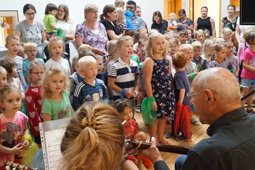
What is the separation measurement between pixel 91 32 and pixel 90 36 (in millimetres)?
60

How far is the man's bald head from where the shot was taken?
58.1 inches

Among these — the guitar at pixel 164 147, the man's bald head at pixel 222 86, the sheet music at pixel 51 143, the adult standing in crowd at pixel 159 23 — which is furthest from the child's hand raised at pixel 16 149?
the adult standing in crowd at pixel 159 23

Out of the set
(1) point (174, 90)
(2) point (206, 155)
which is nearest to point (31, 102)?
(1) point (174, 90)

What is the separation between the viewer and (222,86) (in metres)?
1.48

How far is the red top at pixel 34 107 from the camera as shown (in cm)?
277

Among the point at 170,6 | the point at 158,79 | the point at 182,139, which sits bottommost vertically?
the point at 182,139

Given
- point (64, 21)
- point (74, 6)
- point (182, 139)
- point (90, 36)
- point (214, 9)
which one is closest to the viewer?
point (182, 139)

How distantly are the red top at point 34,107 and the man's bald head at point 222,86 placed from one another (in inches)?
72.4

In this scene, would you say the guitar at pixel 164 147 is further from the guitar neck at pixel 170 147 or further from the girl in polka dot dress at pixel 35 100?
the girl in polka dot dress at pixel 35 100

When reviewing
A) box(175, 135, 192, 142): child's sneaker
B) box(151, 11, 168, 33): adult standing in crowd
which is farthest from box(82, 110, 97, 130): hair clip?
box(151, 11, 168, 33): adult standing in crowd

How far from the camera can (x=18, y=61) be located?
11.4 ft

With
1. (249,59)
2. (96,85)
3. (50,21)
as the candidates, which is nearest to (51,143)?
(96,85)

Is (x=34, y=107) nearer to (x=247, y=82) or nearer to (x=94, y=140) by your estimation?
(x=94, y=140)

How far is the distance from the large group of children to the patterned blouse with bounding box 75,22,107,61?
0.89 feet
